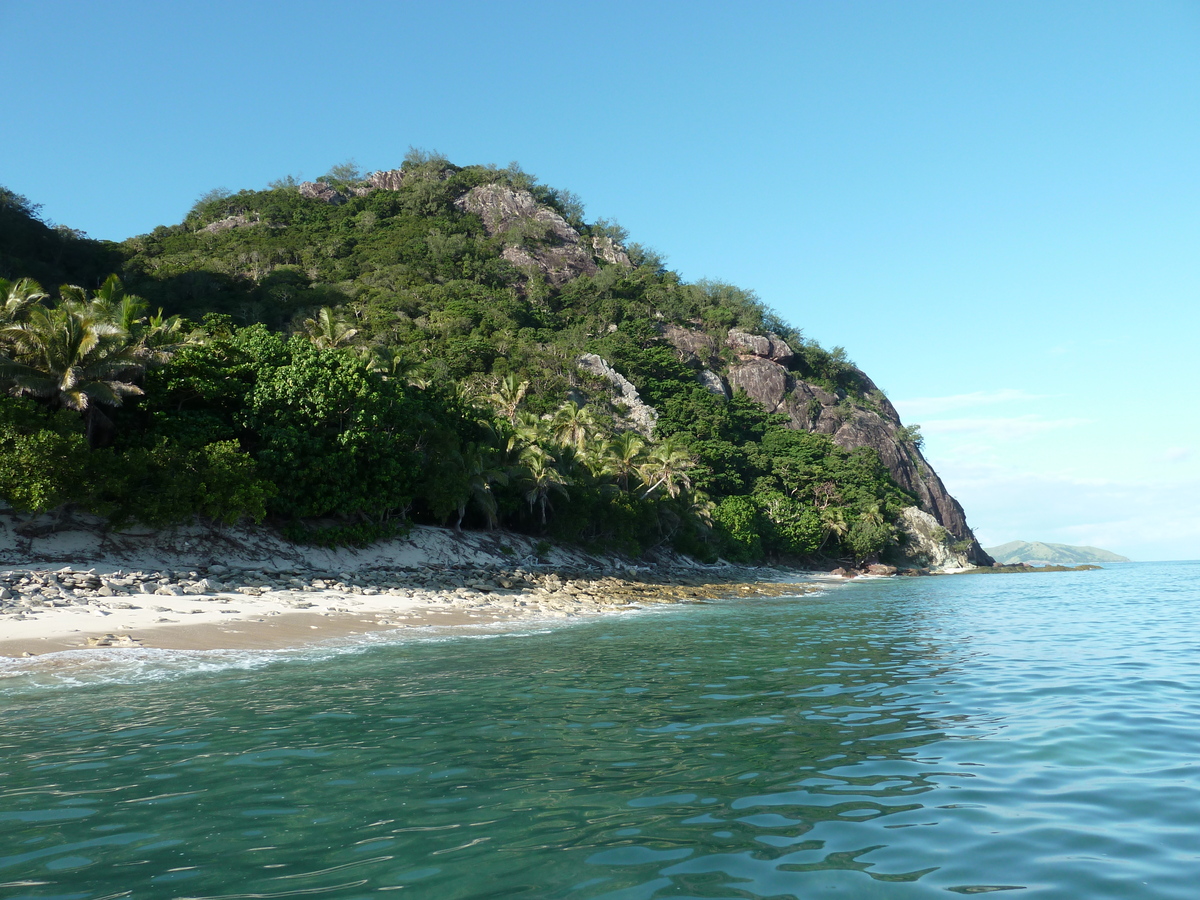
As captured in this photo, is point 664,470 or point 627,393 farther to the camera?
point 627,393

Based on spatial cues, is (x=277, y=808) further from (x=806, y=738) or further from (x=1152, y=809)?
(x=1152, y=809)

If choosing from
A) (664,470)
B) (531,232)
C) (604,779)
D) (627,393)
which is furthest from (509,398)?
(531,232)

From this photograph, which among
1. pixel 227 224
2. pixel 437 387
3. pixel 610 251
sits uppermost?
pixel 610 251

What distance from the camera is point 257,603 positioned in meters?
22.4

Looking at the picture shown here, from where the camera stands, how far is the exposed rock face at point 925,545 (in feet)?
310

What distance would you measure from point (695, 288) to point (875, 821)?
128 metres

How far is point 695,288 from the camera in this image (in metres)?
130

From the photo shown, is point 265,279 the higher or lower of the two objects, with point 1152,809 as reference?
higher

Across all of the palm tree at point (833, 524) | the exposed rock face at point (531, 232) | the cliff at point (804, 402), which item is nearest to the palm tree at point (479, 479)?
the palm tree at point (833, 524)

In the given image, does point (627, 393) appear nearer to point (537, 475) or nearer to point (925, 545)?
point (925, 545)

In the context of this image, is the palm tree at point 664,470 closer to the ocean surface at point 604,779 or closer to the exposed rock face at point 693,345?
the ocean surface at point 604,779

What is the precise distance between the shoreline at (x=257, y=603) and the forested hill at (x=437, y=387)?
343 cm

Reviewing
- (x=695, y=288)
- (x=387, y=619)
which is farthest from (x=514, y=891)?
(x=695, y=288)

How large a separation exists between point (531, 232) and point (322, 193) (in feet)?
129
